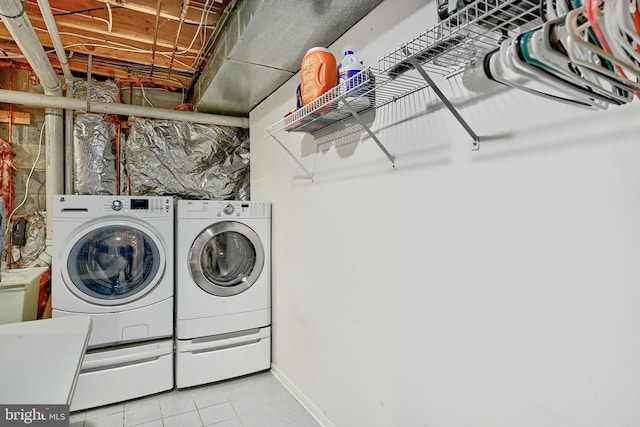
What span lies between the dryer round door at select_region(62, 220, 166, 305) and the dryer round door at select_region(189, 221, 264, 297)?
28 centimetres

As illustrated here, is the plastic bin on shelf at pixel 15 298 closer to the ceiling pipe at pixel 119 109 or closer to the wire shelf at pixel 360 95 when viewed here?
the ceiling pipe at pixel 119 109

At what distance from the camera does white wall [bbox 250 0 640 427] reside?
34.4 inches

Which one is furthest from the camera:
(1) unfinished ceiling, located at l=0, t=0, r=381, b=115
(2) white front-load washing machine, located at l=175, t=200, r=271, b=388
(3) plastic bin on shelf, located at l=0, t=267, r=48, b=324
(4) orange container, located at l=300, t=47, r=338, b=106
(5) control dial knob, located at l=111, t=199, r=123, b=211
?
(2) white front-load washing machine, located at l=175, t=200, r=271, b=388

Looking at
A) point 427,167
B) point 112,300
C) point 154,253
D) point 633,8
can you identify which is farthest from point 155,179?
point 633,8

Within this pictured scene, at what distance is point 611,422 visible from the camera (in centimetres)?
87

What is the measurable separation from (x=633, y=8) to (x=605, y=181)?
471 millimetres

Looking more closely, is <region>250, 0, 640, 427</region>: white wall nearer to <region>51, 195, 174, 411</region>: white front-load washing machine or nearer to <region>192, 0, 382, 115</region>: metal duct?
<region>192, 0, 382, 115</region>: metal duct

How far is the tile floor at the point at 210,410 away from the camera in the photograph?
7.09 ft

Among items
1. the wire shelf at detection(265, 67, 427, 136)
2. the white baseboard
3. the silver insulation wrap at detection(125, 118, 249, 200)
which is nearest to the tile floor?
the white baseboard

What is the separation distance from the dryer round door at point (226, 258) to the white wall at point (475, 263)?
2.67ft

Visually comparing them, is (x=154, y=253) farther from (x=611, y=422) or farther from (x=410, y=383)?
(x=611, y=422)

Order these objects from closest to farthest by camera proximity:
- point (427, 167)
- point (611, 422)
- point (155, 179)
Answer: point (611, 422) → point (427, 167) → point (155, 179)

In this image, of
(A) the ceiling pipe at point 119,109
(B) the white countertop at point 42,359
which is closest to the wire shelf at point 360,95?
(B) the white countertop at point 42,359

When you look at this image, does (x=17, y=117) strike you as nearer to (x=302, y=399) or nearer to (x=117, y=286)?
(x=117, y=286)
